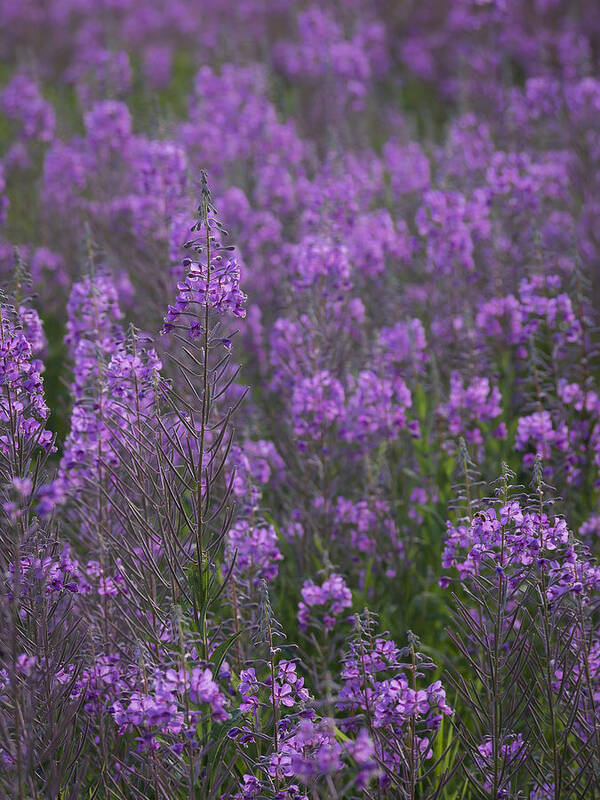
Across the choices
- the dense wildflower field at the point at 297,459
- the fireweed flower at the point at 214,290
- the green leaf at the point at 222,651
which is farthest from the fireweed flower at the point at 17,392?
the green leaf at the point at 222,651

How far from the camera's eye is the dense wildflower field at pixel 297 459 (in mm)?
2432

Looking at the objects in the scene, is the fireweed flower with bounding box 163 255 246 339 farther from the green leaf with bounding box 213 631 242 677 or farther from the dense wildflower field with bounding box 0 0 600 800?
the green leaf with bounding box 213 631 242 677

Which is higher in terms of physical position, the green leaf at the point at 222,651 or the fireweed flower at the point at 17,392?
the fireweed flower at the point at 17,392

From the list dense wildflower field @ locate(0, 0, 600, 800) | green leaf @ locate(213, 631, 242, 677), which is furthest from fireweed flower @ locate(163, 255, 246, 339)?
green leaf @ locate(213, 631, 242, 677)

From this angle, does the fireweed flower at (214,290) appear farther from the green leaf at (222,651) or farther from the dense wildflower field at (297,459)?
the green leaf at (222,651)

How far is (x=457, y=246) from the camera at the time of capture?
5.10 meters

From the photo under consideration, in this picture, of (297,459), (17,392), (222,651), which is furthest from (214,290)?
(297,459)

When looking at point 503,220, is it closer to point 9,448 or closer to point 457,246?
point 457,246

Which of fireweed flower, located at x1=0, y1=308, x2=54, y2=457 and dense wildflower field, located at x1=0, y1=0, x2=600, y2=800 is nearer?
dense wildflower field, located at x1=0, y1=0, x2=600, y2=800

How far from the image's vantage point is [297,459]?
4406mm

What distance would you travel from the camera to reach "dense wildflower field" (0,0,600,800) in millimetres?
Result: 2432

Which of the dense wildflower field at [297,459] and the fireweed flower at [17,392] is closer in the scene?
the dense wildflower field at [297,459]

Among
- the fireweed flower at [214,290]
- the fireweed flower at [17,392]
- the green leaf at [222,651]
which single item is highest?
the fireweed flower at [214,290]

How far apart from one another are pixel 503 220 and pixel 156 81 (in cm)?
876
